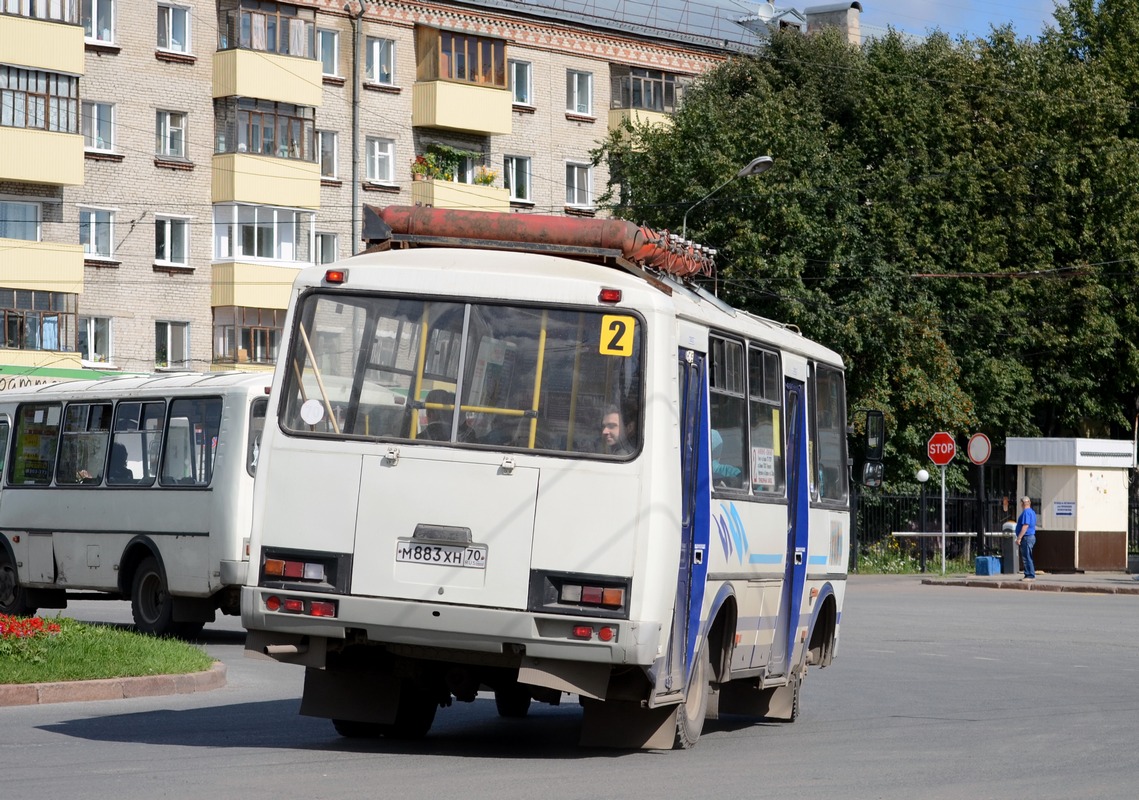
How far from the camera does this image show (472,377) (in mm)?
10750

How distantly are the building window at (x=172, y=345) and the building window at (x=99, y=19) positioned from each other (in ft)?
25.2

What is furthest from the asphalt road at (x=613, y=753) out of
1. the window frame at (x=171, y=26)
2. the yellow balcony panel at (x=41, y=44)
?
the window frame at (x=171, y=26)

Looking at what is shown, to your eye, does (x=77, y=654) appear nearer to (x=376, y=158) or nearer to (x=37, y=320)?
(x=37, y=320)

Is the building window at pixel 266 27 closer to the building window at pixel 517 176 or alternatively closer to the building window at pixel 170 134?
the building window at pixel 170 134

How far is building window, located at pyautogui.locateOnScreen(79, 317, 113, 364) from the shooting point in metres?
Result: 49.6

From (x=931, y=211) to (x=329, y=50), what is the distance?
1799 cm

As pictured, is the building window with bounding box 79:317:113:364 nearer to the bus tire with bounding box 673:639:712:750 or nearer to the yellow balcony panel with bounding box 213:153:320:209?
the yellow balcony panel with bounding box 213:153:320:209

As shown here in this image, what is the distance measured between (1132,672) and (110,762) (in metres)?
11.5

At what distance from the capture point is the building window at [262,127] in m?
52.1

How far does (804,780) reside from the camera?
1025cm

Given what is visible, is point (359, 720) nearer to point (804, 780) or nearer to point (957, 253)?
point (804, 780)

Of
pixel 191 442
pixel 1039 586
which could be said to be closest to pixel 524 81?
pixel 1039 586

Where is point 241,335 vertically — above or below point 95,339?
above

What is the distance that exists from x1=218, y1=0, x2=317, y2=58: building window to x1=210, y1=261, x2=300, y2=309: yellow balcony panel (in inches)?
233
